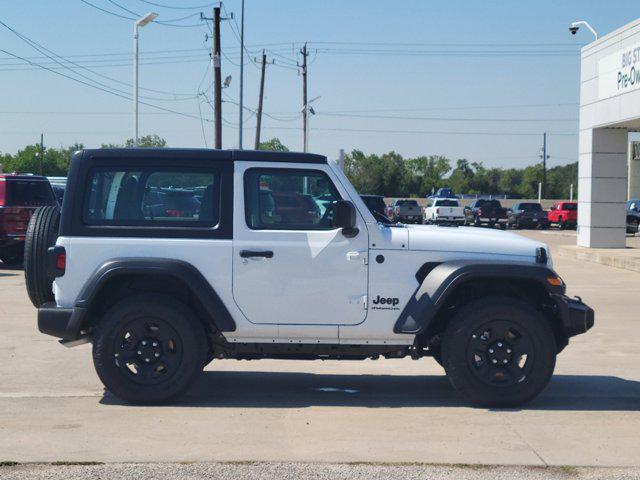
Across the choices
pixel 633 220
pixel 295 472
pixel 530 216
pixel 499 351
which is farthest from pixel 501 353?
pixel 530 216

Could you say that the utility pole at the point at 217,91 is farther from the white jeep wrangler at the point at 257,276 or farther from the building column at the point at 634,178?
the building column at the point at 634,178

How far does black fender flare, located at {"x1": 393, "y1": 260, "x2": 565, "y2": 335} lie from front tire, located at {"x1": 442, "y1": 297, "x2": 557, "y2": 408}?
26cm

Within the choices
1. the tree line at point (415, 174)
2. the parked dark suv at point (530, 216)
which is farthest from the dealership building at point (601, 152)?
the tree line at point (415, 174)

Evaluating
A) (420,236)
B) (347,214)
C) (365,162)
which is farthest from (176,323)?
(365,162)

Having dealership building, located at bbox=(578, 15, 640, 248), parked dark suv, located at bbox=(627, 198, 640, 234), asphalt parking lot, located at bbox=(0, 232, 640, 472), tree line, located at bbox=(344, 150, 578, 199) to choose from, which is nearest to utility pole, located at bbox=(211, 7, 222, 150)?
dealership building, located at bbox=(578, 15, 640, 248)

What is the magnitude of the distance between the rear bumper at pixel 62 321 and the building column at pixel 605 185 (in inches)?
906

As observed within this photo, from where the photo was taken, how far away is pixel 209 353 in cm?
820

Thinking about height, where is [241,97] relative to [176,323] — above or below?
above

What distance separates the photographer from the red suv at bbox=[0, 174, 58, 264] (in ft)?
70.1

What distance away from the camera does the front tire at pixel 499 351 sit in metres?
7.77

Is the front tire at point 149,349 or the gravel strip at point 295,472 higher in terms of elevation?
the front tire at point 149,349

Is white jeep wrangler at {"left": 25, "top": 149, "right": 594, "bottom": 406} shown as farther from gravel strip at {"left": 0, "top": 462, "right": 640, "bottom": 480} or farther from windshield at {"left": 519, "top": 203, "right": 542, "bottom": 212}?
windshield at {"left": 519, "top": 203, "right": 542, "bottom": 212}

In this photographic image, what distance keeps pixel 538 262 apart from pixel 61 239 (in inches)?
153

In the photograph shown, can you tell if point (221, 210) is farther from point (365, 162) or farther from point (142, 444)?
point (365, 162)
